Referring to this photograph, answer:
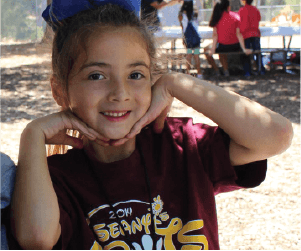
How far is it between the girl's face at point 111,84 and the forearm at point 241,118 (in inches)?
8.4

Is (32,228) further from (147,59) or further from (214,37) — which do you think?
(214,37)

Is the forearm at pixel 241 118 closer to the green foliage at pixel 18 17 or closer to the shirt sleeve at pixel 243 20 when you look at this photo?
the green foliage at pixel 18 17

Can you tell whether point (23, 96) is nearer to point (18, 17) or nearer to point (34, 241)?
point (18, 17)

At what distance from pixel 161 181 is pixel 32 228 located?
0.54 metres

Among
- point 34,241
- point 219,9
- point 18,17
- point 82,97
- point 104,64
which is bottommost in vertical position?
point 34,241

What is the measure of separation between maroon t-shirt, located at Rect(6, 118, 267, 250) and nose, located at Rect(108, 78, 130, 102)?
0.25 m

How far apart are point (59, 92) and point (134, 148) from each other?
466 mm

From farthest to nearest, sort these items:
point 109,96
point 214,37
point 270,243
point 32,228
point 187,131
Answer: point 214,37 → point 270,243 → point 187,131 → point 109,96 → point 32,228

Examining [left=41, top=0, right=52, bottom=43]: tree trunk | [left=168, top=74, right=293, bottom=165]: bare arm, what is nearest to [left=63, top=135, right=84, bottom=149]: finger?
[left=168, top=74, right=293, bottom=165]: bare arm

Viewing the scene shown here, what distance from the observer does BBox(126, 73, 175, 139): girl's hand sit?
1815 millimetres

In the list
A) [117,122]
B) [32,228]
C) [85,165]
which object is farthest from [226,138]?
[32,228]

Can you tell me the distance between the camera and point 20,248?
1478 millimetres

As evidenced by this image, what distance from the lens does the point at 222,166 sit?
5.74ft

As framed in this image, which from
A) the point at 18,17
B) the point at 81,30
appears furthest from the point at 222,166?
the point at 18,17
